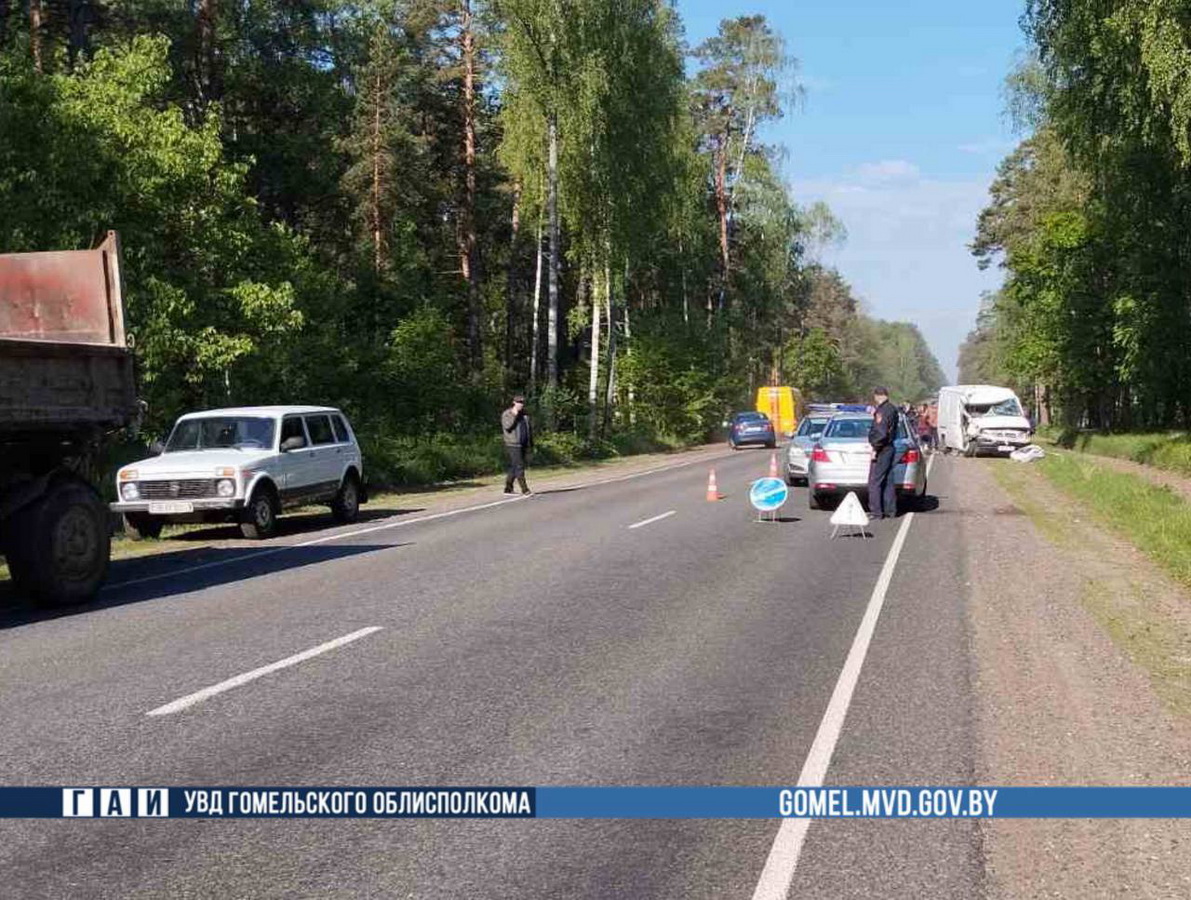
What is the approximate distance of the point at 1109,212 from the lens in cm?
3162

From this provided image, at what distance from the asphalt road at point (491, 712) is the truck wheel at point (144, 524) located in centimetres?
332

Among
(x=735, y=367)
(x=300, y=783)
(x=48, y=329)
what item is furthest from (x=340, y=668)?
(x=735, y=367)

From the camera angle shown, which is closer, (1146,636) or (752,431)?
(1146,636)

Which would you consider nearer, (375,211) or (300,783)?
(300,783)

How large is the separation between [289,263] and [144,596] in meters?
15.4

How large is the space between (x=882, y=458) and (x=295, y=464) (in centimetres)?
899

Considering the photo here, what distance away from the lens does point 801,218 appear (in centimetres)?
7656

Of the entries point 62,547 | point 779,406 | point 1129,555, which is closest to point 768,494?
point 1129,555

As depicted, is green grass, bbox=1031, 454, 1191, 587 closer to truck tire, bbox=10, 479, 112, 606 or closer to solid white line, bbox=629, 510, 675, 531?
solid white line, bbox=629, 510, 675, 531

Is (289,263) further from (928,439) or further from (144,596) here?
(928,439)

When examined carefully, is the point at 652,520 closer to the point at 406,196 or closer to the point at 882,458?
the point at 882,458

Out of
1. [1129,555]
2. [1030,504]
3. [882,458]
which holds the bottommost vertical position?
[1030,504]

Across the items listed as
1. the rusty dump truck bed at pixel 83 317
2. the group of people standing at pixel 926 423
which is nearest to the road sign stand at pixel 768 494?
the rusty dump truck bed at pixel 83 317

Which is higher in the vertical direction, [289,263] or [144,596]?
[289,263]
